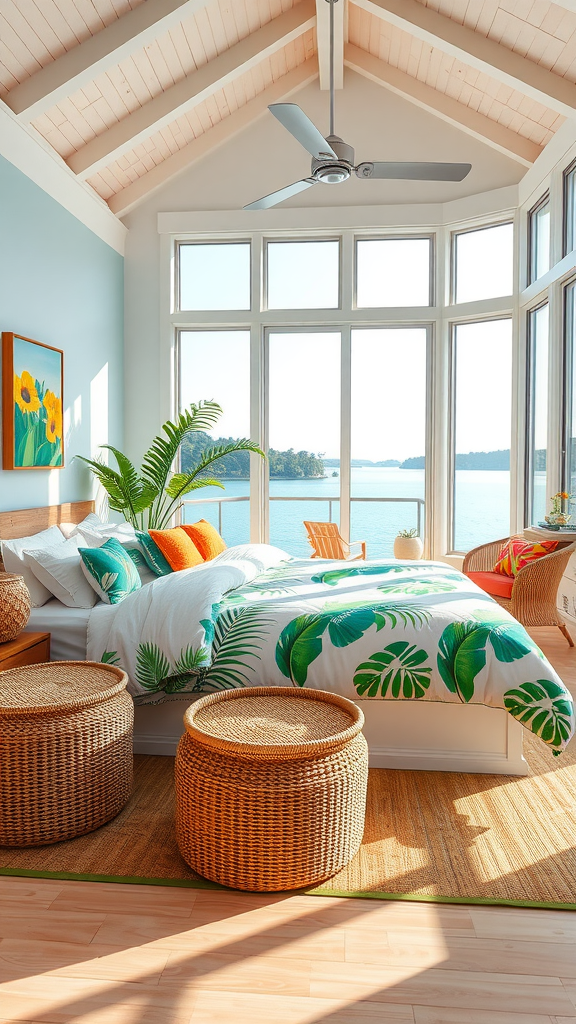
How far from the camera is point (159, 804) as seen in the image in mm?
2576

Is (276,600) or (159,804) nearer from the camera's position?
(159,804)

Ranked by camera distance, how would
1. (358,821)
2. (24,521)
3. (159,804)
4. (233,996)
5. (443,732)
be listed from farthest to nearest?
1. (24,521)
2. (443,732)
3. (159,804)
4. (358,821)
5. (233,996)

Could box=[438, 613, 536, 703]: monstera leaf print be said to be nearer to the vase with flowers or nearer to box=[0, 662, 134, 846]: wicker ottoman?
box=[0, 662, 134, 846]: wicker ottoman

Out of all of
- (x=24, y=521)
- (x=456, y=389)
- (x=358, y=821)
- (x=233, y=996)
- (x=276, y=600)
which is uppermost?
(x=456, y=389)

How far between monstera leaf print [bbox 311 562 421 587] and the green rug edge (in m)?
1.72

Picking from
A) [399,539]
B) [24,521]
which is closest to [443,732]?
[24,521]

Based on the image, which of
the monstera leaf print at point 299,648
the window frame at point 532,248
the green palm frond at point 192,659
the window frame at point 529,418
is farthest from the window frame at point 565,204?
the green palm frond at point 192,659

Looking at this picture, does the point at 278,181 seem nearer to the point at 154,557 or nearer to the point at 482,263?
the point at 482,263

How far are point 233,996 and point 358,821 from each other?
67 cm

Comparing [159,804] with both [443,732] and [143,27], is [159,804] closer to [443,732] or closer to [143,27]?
[443,732]

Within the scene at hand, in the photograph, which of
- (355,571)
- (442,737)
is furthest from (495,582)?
(442,737)

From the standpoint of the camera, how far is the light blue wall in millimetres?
4191

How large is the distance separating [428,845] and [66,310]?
4.24 metres

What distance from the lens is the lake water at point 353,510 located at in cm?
654
